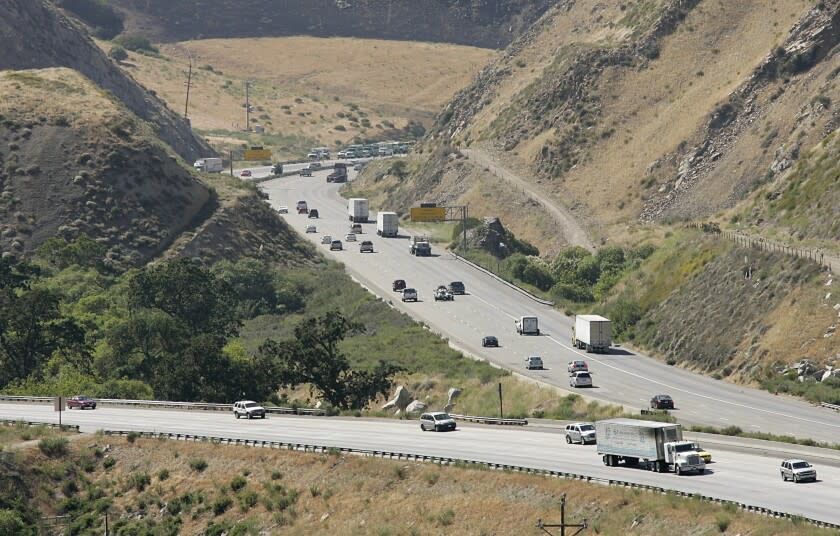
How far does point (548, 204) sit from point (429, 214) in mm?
13745

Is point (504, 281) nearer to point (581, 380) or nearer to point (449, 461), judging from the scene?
point (581, 380)

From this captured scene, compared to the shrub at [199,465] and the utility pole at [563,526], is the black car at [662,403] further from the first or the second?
the utility pole at [563,526]

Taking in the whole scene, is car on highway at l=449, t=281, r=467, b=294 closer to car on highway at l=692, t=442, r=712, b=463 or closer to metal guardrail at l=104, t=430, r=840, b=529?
metal guardrail at l=104, t=430, r=840, b=529

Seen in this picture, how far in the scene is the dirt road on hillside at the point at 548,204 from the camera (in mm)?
165500

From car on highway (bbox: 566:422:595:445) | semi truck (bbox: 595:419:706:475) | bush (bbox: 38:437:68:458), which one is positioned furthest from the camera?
bush (bbox: 38:437:68:458)

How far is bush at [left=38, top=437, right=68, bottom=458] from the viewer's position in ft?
277

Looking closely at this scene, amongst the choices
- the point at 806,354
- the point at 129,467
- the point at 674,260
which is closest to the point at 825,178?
the point at 674,260

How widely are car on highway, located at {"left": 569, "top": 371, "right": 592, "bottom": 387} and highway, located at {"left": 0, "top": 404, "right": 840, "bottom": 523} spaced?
16293 millimetres

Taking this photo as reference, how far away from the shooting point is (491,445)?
7519cm

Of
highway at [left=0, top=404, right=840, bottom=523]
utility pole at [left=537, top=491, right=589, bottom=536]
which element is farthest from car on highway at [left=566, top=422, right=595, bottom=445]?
utility pole at [left=537, top=491, right=589, bottom=536]

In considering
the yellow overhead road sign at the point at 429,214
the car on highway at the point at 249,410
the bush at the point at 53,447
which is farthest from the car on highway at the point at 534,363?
the yellow overhead road sign at the point at 429,214

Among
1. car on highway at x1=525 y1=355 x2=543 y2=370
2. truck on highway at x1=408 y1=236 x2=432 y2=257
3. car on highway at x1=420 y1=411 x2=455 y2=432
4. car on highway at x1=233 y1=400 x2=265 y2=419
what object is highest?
truck on highway at x1=408 y1=236 x2=432 y2=257

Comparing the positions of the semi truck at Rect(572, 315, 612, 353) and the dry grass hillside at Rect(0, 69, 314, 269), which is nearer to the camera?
the semi truck at Rect(572, 315, 612, 353)

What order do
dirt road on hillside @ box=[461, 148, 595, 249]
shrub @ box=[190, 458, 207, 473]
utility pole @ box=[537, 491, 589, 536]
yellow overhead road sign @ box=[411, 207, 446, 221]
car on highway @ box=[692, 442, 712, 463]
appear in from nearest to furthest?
1. utility pole @ box=[537, 491, 589, 536]
2. car on highway @ box=[692, 442, 712, 463]
3. shrub @ box=[190, 458, 207, 473]
4. dirt road on hillside @ box=[461, 148, 595, 249]
5. yellow overhead road sign @ box=[411, 207, 446, 221]
